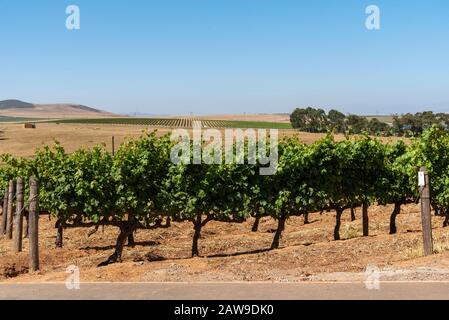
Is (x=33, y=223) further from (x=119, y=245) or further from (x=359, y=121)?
(x=359, y=121)

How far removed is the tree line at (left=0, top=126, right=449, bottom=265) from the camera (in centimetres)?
1834

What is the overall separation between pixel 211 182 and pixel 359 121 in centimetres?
10909

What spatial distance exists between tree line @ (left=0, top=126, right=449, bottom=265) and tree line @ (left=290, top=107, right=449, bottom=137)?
263 feet

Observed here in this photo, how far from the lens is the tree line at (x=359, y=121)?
11306cm

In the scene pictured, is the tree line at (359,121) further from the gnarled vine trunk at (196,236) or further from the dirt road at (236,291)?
the dirt road at (236,291)

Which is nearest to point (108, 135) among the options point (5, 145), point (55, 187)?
point (5, 145)

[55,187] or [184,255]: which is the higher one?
[55,187]

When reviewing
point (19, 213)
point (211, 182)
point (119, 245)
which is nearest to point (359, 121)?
point (211, 182)

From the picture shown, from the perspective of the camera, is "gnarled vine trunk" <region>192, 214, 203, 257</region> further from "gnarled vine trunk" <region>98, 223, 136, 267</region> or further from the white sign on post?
the white sign on post

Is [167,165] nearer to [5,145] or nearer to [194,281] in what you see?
[194,281]

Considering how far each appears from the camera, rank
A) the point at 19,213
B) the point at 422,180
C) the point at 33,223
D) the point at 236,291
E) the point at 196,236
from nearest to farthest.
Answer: the point at 236,291
the point at 422,180
the point at 33,223
the point at 19,213
the point at 196,236

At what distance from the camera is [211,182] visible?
18.9 m
